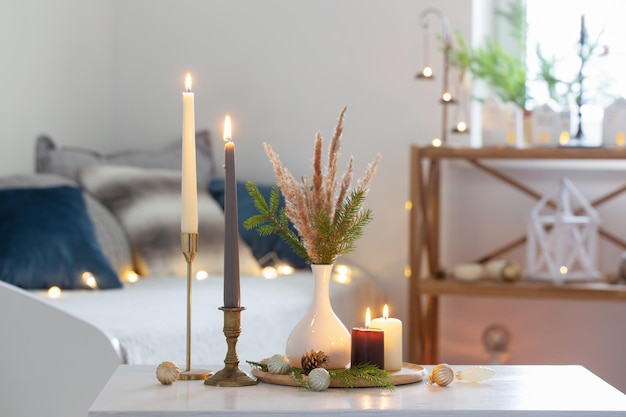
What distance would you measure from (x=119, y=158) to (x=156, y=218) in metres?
0.42

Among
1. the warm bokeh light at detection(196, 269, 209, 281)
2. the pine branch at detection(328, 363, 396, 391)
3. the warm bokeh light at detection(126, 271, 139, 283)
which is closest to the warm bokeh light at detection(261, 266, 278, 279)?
the warm bokeh light at detection(196, 269, 209, 281)

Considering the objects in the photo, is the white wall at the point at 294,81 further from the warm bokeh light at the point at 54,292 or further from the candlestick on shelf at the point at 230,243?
the candlestick on shelf at the point at 230,243

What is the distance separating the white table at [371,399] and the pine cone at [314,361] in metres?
0.05

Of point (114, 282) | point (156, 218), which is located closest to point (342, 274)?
point (156, 218)

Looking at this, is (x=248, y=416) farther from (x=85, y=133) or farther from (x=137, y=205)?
(x=85, y=133)

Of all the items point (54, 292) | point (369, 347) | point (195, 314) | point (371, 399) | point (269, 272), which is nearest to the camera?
point (371, 399)

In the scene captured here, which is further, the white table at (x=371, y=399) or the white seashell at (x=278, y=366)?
the white seashell at (x=278, y=366)

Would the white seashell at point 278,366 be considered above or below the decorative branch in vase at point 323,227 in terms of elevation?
below

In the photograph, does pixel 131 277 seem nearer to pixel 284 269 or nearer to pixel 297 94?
pixel 284 269

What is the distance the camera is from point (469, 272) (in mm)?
2990

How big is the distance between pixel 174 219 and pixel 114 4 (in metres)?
0.96

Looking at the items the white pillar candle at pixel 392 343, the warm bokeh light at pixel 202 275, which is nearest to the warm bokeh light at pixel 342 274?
the warm bokeh light at pixel 202 275

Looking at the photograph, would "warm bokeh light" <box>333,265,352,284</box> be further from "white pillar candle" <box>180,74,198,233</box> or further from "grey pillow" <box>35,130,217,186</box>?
"white pillar candle" <box>180,74,198,233</box>

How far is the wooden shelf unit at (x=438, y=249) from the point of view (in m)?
2.88
